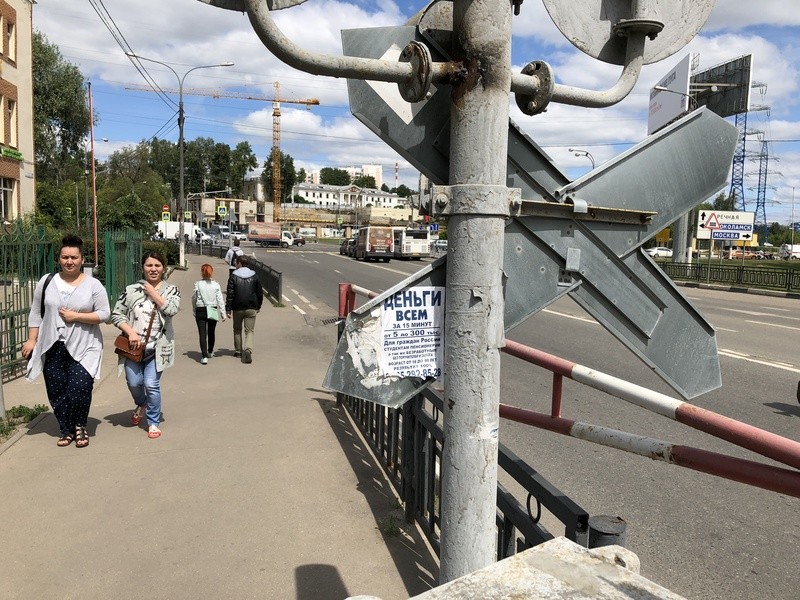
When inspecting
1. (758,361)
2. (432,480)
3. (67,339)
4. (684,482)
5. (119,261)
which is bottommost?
(684,482)

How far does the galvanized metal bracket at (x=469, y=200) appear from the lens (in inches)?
63.4

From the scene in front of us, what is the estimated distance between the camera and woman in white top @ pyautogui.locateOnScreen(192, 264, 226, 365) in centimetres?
935

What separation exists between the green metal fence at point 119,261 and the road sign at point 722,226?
2547 centimetres

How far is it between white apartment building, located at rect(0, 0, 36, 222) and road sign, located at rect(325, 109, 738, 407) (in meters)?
26.4

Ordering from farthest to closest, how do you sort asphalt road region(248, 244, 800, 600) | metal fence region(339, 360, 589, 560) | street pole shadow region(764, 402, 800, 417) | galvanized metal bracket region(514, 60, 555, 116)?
1. street pole shadow region(764, 402, 800, 417)
2. asphalt road region(248, 244, 800, 600)
3. metal fence region(339, 360, 589, 560)
4. galvanized metal bracket region(514, 60, 555, 116)

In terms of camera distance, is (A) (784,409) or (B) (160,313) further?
(A) (784,409)

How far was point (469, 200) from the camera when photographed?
1612mm

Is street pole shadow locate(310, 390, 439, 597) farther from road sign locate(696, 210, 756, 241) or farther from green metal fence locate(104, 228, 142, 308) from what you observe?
road sign locate(696, 210, 756, 241)

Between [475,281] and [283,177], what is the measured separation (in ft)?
455

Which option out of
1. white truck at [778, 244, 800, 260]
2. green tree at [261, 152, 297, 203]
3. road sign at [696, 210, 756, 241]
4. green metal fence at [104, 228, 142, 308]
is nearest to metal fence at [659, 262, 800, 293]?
road sign at [696, 210, 756, 241]

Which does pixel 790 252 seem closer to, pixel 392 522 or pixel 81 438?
pixel 392 522

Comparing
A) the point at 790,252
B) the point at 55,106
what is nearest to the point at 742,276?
the point at 55,106

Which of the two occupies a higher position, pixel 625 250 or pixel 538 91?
pixel 538 91

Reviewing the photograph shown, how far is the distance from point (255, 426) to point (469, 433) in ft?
15.7
